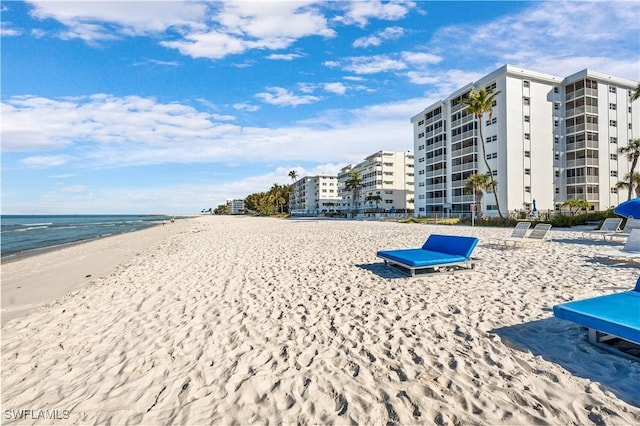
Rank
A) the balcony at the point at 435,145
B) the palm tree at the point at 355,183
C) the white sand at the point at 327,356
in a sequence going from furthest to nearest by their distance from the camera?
1. the palm tree at the point at 355,183
2. the balcony at the point at 435,145
3. the white sand at the point at 327,356

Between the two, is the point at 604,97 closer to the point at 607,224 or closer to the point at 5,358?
the point at 607,224

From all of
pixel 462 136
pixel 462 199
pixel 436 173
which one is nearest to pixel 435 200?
pixel 436 173

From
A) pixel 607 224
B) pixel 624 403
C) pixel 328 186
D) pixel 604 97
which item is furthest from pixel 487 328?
pixel 328 186

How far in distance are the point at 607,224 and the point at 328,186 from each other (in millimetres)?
110916

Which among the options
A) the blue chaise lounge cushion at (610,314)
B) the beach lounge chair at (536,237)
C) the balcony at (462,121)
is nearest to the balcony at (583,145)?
the balcony at (462,121)

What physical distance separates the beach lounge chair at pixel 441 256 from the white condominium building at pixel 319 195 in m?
105

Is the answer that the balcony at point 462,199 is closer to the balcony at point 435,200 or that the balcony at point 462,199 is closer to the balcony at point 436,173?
the balcony at point 435,200

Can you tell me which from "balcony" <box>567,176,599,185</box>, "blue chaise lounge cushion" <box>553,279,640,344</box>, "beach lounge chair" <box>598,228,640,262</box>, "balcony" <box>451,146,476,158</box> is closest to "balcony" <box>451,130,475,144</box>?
"balcony" <box>451,146,476,158</box>

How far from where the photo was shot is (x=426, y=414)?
10.0ft

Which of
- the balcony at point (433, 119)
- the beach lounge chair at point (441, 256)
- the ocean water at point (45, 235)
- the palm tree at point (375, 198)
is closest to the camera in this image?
the beach lounge chair at point (441, 256)

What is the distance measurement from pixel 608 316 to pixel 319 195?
121101mm

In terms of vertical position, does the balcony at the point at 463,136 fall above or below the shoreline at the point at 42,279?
above

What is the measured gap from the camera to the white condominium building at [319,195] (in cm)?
12200

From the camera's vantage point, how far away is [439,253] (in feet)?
29.9
